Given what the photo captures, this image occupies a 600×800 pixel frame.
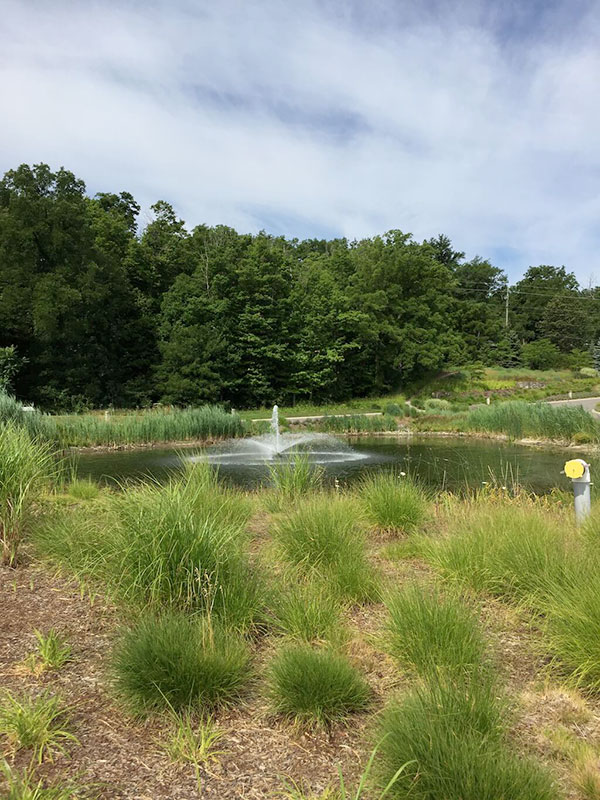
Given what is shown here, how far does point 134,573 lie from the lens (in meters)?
3.35

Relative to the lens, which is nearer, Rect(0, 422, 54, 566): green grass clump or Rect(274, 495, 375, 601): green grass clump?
Rect(274, 495, 375, 601): green grass clump

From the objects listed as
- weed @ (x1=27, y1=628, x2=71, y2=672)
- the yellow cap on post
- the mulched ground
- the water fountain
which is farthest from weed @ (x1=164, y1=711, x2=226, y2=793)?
the water fountain

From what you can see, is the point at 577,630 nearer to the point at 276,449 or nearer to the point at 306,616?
the point at 306,616

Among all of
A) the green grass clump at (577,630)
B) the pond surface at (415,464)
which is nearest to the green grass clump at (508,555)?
the green grass clump at (577,630)

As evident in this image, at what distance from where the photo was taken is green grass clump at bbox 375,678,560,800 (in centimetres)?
179

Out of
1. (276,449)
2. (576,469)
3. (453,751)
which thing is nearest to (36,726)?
(453,751)

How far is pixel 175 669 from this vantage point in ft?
8.18

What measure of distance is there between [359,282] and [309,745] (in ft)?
127

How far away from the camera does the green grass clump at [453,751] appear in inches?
70.4

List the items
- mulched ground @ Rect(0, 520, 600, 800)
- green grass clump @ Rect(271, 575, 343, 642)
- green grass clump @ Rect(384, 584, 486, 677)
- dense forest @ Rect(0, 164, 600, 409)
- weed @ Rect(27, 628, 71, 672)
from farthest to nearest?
dense forest @ Rect(0, 164, 600, 409) → green grass clump @ Rect(271, 575, 343, 642) → weed @ Rect(27, 628, 71, 672) → green grass clump @ Rect(384, 584, 486, 677) → mulched ground @ Rect(0, 520, 600, 800)

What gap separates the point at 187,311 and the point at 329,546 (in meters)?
28.4

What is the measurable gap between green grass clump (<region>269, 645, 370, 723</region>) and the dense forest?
2612cm

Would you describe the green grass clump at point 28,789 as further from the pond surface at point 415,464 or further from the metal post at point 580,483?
the pond surface at point 415,464

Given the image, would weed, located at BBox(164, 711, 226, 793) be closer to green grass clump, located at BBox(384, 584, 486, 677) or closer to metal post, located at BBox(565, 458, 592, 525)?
green grass clump, located at BBox(384, 584, 486, 677)
